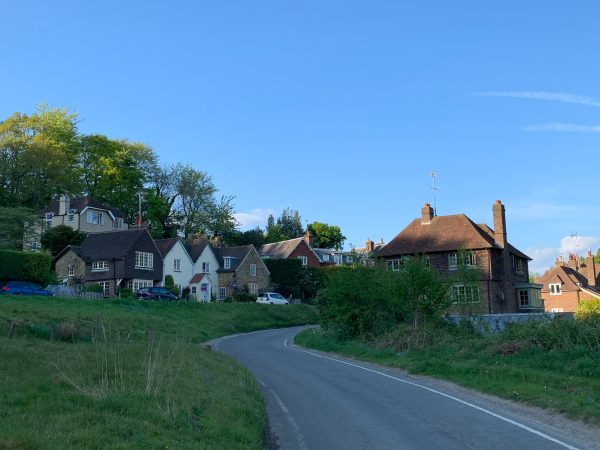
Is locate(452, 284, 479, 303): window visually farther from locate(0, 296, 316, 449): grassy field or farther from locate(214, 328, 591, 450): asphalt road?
locate(0, 296, 316, 449): grassy field

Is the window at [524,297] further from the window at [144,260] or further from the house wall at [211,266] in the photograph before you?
the window at [144,260]

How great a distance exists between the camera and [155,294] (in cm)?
5838

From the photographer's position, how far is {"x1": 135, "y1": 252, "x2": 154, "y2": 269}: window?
64.4m

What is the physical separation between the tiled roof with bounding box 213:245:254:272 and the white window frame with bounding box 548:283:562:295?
3640 centimetres

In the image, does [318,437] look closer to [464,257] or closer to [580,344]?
[580,344]

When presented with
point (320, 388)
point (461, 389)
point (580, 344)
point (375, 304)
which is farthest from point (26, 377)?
point (375, 304)

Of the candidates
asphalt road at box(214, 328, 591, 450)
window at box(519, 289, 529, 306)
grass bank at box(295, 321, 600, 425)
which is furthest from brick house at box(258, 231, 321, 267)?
asphalt road at box(214, 328, 591, 450)

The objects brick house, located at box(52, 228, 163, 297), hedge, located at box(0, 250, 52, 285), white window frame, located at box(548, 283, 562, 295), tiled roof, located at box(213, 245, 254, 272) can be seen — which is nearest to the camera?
hedge, located at box(0, 250, 52, 285)

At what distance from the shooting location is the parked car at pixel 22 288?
46.9 meters

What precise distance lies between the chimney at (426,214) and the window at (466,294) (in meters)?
28.4

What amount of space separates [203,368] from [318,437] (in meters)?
7.53

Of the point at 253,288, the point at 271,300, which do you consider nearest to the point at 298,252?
the point at 253,288

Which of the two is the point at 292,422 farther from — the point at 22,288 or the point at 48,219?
the point at 48,219

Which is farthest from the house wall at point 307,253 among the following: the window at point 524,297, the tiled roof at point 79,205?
the window at point 524,297
